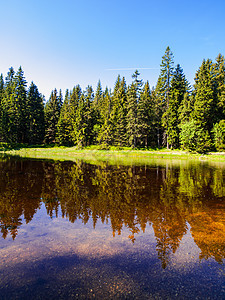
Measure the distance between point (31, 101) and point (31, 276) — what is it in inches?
2610

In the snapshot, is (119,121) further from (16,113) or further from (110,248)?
(110,248)

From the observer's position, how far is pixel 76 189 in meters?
10.5

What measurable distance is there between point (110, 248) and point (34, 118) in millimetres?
63100

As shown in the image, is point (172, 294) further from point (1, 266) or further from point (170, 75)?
point (170, 75)

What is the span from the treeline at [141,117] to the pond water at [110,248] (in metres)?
37.0

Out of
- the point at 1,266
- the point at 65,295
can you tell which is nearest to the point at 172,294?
the point at 65,295

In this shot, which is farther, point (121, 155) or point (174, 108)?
point (174, 108)

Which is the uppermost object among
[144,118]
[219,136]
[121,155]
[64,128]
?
[144,118]

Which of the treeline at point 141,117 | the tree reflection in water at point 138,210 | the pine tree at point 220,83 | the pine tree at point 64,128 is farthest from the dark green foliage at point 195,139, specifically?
the pine tree at point 64,128

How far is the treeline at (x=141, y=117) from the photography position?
44.4m

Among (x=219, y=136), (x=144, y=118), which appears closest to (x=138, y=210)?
(x=219, y=136)

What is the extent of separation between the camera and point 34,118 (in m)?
61.2

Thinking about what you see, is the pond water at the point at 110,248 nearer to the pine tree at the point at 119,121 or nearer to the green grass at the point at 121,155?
the green grass at the point at 121,155

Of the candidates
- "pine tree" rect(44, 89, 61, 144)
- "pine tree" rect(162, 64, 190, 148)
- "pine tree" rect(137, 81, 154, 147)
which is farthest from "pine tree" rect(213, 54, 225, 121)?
"pine tree" rect(44, 89, 61, 144)
